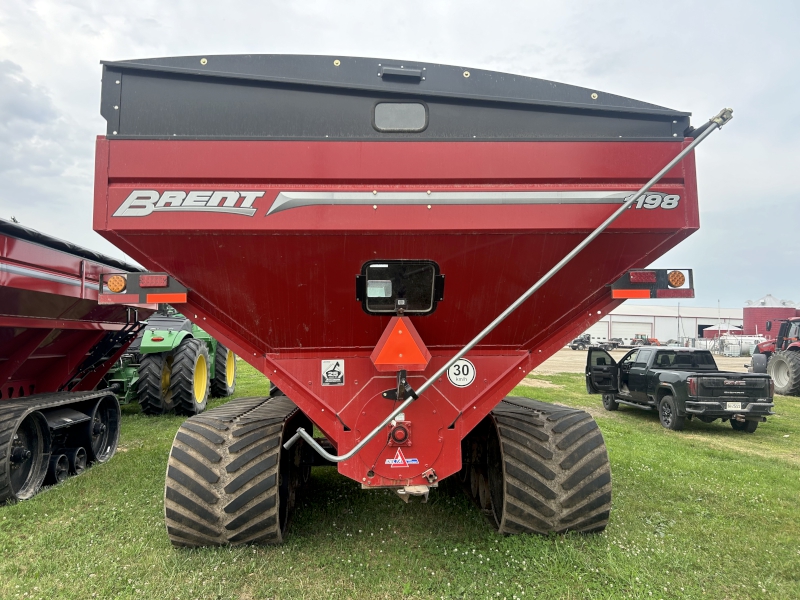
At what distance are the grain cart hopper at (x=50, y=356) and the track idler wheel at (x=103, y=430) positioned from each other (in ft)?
Result: 0.04

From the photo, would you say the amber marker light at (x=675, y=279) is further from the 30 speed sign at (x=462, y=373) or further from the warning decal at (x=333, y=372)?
the warning decal at (x=333, y=372)

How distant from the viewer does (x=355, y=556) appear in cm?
349

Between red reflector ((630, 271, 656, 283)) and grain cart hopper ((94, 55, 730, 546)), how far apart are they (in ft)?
0.24

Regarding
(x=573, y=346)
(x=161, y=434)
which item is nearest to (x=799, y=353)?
(x=161, y=434)

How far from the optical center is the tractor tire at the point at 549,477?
3.57 meters

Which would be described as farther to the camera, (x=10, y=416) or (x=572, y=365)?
(x=572, y=365)

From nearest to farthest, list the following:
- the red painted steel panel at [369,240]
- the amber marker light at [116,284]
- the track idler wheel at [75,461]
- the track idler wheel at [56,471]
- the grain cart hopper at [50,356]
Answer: the red painted steel panel at [369,240] → the amber marker light at [116,284] → the grain cart hopper at [50,356] → the track idler wheel at [56,471] → the track idler wheel at [75,461]

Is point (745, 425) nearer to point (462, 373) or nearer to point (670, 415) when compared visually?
point (670, 415)

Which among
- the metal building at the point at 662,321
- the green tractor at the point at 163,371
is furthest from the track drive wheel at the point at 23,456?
the metal building at the point at 662,321

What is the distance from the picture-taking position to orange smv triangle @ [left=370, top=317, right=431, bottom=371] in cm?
314

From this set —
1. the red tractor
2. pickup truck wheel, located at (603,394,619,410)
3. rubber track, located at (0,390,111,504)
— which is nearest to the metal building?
the red tractor

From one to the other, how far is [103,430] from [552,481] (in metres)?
5.70

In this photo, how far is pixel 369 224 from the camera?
2.95 m

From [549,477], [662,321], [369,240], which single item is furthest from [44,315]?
[662,321]
